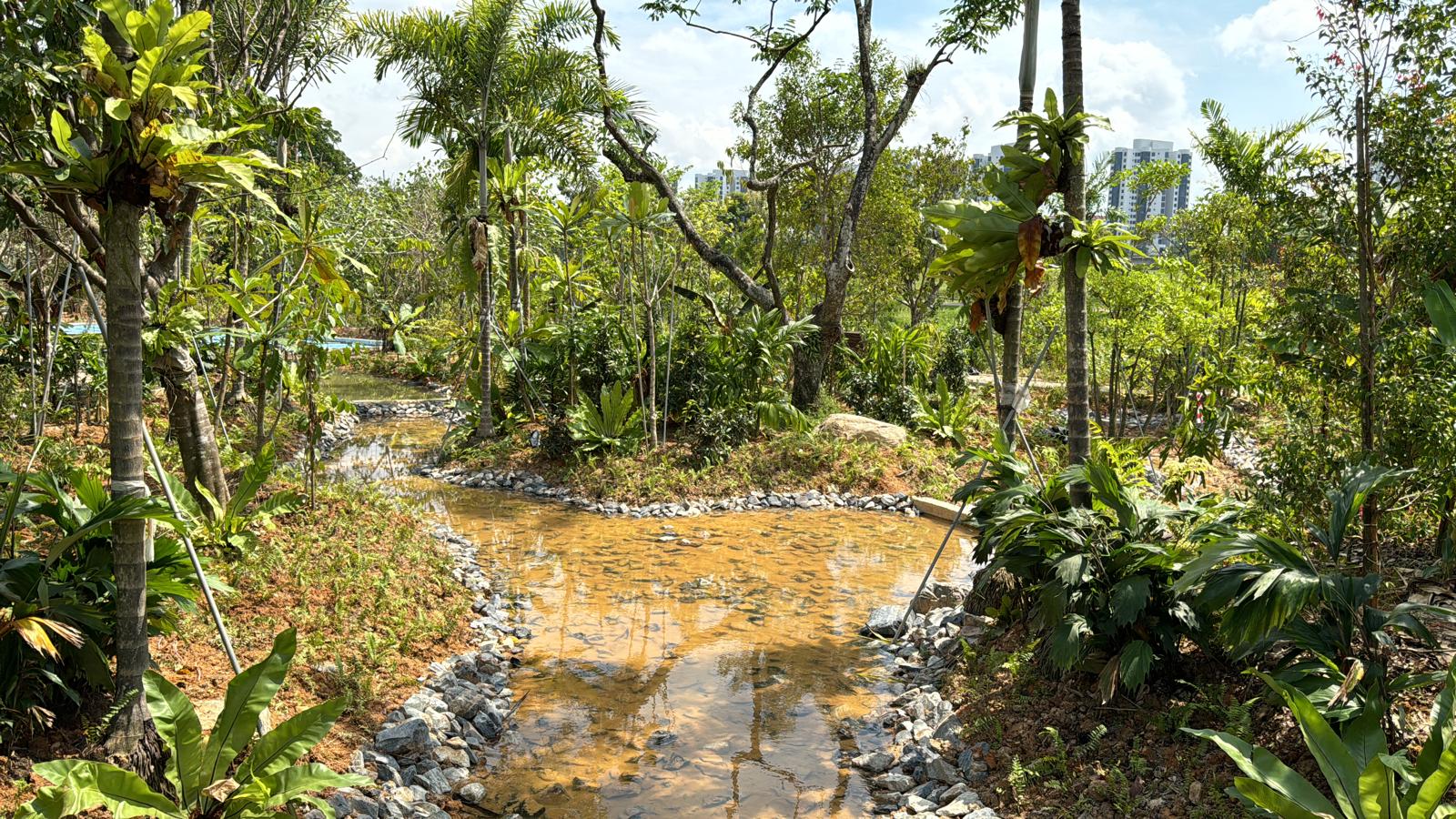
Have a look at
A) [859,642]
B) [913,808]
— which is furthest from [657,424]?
[913,808]

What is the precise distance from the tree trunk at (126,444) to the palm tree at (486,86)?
9.63m

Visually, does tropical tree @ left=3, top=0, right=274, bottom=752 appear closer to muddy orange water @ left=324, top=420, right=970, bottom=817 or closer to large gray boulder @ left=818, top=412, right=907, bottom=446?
muddy orange water @ left=324, top=420, right=970, bottom=817

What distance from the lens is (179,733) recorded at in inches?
133

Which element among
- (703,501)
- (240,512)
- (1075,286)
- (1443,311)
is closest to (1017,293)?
(1075,286)

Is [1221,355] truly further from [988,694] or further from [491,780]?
[491,780]

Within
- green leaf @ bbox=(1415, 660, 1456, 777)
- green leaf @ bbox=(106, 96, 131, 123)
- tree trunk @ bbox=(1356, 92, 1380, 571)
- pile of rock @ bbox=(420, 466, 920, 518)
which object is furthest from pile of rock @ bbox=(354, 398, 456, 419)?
green leaf @ bbox=(1415, 660, 1456, 777)

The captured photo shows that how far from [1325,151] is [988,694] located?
401 cm

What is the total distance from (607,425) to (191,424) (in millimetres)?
6264

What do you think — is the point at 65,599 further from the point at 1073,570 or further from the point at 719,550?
the point at 719,550

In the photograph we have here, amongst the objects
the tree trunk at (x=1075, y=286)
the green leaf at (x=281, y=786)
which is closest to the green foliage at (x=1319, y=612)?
the tree trunk at (x=1075, y=286)

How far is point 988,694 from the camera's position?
17.6 ft

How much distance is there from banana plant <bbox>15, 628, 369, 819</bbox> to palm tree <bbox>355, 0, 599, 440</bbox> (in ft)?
32.8

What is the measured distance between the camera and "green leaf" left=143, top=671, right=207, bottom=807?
337 cm

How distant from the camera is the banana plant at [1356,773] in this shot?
299 cm
